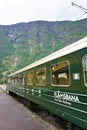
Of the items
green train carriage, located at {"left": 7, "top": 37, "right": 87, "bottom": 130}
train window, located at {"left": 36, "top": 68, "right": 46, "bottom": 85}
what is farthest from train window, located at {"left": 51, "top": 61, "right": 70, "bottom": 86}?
train window, located at {"left": 36, "top": 68, "right": 46, "bottom": 85}

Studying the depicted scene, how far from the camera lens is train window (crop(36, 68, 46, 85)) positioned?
11.3 metres

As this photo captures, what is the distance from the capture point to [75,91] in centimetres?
773

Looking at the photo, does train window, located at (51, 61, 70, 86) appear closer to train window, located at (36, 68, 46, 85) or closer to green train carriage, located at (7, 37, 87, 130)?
green train carriage, located at (7, 37, 87, 130)

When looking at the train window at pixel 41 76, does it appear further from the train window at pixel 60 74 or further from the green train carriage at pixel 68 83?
the train window at pixel 60 74

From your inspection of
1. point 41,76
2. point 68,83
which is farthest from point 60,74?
point 41,76

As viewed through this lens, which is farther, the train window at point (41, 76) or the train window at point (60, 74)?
the train window at point (41, 76)

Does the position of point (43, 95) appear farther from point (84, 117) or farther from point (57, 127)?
point (84, 117)

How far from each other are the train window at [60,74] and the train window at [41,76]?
131 cm

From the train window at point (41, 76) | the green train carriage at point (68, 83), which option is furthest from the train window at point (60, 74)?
the train window at point (41, 76)

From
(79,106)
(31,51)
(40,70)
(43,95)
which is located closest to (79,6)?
(40,70)

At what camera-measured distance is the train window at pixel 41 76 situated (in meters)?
11.3

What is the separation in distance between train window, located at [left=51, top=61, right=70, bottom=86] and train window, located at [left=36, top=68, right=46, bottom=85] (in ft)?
4.30

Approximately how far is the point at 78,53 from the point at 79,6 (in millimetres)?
4910

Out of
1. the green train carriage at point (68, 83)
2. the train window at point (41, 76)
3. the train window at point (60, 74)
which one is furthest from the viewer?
the train window at point (41, 76)
